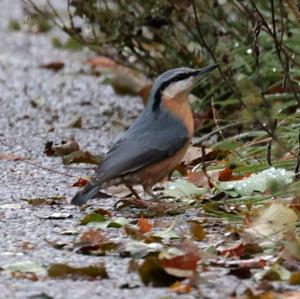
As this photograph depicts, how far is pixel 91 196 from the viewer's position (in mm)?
6281

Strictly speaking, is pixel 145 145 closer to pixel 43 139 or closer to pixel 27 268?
pixel 27 268

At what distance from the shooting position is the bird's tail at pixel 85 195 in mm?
6230

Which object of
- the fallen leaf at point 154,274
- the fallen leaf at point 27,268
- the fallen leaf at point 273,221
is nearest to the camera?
the fallen leaf at point 154,274

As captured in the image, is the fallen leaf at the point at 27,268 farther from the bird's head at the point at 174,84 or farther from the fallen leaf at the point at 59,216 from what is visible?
the bird's head at the point at 174,84

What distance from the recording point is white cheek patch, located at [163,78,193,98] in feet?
22.7

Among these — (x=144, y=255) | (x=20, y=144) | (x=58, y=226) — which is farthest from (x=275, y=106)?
(x=144, y=255)

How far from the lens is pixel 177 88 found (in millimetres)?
6969

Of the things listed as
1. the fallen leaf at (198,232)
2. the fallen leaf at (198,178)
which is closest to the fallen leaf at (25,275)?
the fallen leaf at (198,232)

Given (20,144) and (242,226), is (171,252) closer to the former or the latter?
(242,226)

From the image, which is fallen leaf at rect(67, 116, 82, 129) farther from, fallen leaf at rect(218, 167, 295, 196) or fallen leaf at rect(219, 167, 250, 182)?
fallen leaf at rect(218, 167, 295, 196)

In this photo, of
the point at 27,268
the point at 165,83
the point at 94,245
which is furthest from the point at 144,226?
the point at 165,83

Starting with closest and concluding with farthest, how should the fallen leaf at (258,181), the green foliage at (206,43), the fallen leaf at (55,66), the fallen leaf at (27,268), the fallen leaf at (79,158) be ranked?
the fallen leaf at (27,268) → the fallen leaf at (258,181) → the fallen leaf at (79,158) → the green foliage at (206,43) → the fallen leaf at (55,66)

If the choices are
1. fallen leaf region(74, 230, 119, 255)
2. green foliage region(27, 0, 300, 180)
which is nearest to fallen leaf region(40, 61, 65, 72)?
green foliage region(27, 0, 300, 180)

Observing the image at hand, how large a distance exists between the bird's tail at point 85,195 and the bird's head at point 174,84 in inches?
30.0
